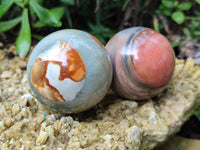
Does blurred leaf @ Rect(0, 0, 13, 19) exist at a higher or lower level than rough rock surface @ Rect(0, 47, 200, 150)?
higher

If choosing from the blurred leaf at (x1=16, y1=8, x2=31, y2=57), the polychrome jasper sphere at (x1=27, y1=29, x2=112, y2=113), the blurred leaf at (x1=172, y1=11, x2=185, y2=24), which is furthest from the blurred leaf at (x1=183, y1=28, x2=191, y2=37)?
the blurred leaf at (x1=16, y1=8, x2=31, y2=57)

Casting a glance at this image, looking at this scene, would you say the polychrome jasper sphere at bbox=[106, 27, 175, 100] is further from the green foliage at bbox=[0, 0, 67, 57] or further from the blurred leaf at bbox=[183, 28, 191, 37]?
the blurred leaf at bbox=[183, 28, 191, 37]

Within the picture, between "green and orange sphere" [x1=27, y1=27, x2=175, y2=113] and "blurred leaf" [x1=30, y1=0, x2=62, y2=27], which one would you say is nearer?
"green and orange sphere" [x1=27, y1=27, x2=175, y2=113]

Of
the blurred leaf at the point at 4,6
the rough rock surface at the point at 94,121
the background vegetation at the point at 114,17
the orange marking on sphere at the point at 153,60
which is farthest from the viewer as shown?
the background vegetation at the point at 114,17

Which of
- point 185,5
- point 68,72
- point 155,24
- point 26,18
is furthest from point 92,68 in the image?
point 185,5

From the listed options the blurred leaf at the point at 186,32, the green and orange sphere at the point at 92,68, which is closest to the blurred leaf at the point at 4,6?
the green and orange sphere at the point at 92,68

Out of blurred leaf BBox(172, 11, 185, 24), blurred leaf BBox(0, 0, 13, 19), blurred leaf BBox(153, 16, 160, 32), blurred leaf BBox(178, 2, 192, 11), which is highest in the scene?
blurred leaf BBox(0, 0, 13, 19)

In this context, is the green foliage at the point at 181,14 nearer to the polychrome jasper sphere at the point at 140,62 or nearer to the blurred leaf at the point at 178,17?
the blurred leaf at the point at 178,17

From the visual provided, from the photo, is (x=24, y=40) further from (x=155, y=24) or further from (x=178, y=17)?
(x=178, y=17)
